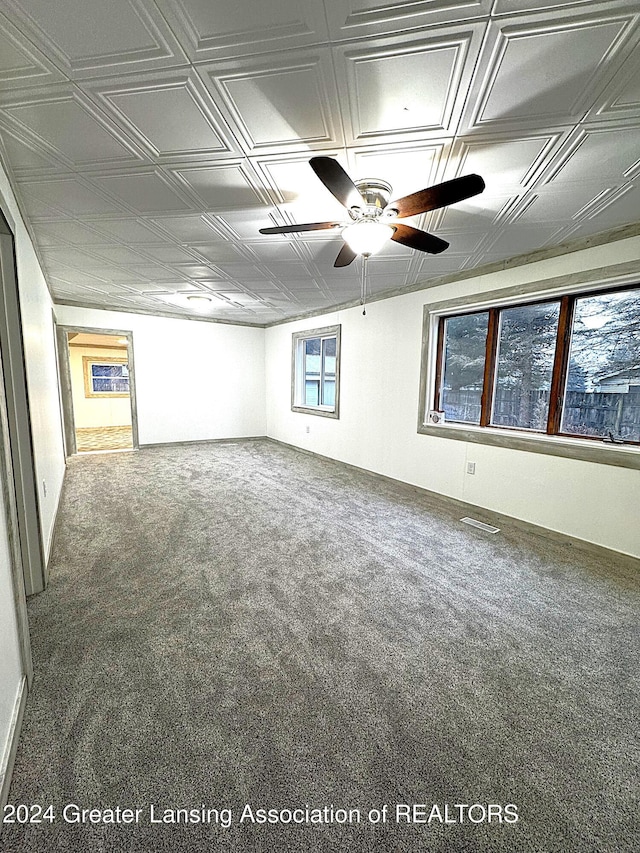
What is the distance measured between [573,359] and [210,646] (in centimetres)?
351

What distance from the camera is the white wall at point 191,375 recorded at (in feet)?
20.8

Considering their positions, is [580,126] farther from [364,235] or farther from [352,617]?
[352,617]

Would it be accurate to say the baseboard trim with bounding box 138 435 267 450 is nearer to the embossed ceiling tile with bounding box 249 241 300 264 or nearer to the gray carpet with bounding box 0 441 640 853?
the gray carpet with bounding box 0 441 640 853

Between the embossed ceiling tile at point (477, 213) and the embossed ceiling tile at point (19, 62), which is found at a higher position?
the embossed ceiling tile at point (477, 213)

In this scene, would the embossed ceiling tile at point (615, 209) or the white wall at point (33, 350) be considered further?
the white wall at point (33, 350)

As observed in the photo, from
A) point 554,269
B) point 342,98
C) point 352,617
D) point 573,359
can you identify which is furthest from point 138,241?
point 573,359

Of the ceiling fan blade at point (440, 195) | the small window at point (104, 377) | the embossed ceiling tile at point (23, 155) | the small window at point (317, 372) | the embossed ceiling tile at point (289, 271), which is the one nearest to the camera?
the ceiling fan blade at point (440, 195)

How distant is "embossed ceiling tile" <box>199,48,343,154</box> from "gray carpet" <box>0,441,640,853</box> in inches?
99.4

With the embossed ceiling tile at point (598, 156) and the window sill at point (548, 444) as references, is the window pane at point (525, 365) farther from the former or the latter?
the embossed ceiling tile at point (598, 156)

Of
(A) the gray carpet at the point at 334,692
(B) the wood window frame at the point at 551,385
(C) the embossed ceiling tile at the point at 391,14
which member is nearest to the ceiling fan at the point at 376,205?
(C) the embossed ceiling tile at the point at 391,14

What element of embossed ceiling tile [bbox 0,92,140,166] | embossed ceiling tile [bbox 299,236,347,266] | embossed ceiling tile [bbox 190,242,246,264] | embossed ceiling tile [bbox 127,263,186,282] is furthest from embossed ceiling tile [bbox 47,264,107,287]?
embossed ceiling tile [bbox 299,236,347,266]

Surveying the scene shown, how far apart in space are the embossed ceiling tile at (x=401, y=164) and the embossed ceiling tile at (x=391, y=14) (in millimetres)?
621

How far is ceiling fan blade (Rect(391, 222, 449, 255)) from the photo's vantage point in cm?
223

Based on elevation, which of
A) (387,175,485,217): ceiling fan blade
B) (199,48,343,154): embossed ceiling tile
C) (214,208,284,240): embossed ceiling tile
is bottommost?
(387,175,485,217): ceiling fan blade
